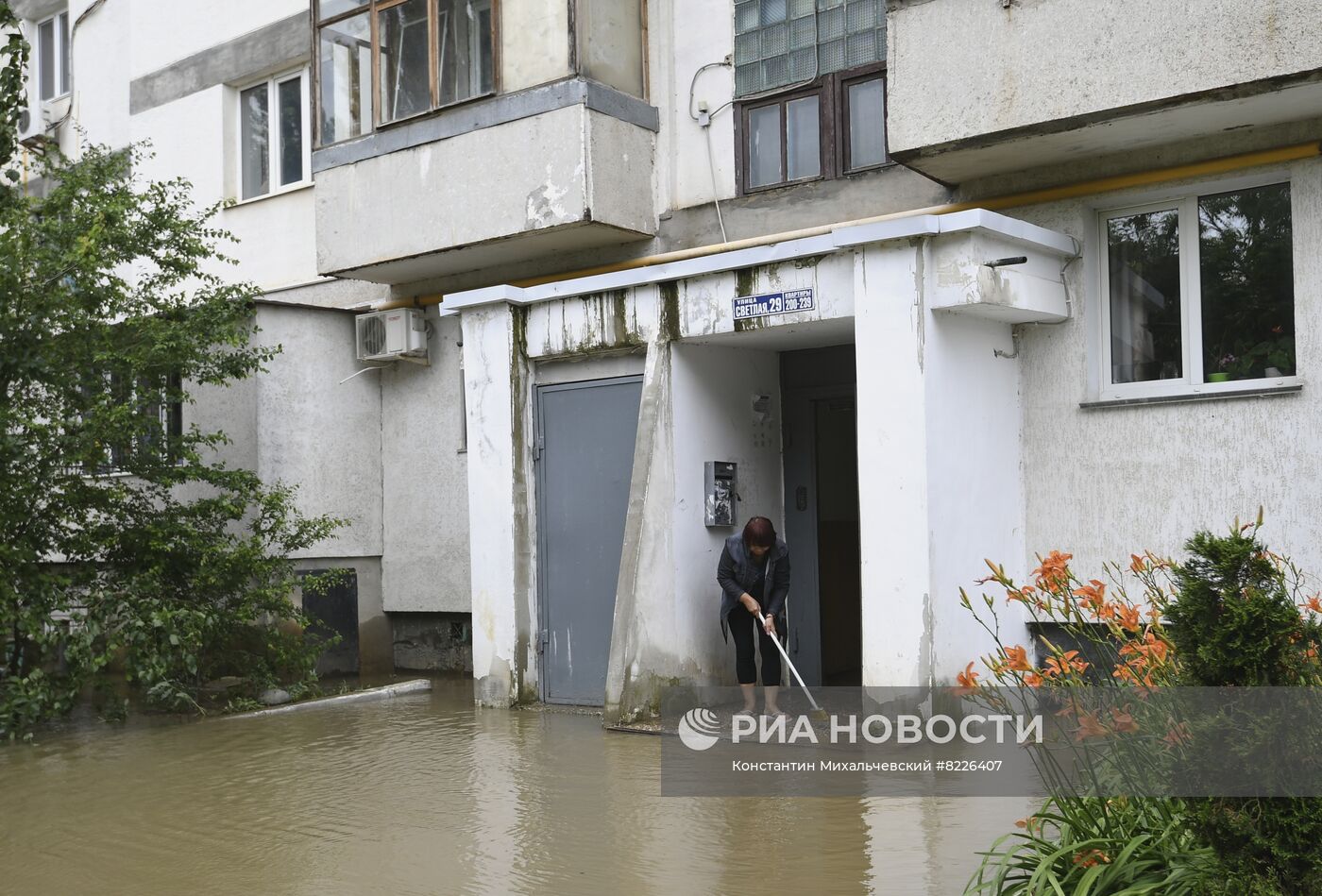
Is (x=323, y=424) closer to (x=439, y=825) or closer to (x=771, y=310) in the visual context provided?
(x=771, y=310)

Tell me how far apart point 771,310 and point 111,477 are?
231 inches

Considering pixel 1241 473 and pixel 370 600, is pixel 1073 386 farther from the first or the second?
pixel 370 600

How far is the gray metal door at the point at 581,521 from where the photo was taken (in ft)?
34.5

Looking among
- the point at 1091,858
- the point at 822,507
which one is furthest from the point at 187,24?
the point at 1091,858

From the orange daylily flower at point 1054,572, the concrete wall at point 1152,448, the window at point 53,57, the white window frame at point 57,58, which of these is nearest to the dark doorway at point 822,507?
the concrete wall at point 1152,448

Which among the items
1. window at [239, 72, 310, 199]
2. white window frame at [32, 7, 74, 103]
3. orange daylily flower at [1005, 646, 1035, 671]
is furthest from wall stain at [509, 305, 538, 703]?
white window frame at [32, 7, 74, 103]

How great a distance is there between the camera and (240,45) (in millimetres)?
15664

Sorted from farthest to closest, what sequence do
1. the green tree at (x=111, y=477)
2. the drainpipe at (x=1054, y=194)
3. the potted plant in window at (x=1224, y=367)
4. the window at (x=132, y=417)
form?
the window at (x=132, y=417)
the green tree at (x=111, y=477)
the potted plant in window at (x=1224, y=367)
the drainpipe at (x=1054, y=194)

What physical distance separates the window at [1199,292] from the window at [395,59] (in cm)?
577

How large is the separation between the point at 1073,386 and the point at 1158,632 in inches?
198

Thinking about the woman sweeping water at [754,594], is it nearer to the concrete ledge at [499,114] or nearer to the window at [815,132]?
the window at [815,132]

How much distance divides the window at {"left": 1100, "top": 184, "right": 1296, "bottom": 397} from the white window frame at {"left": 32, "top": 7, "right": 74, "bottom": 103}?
15.9 meters

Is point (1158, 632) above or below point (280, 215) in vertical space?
below

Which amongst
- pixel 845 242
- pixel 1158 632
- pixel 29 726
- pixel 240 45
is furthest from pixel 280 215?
pixel 1158 632
